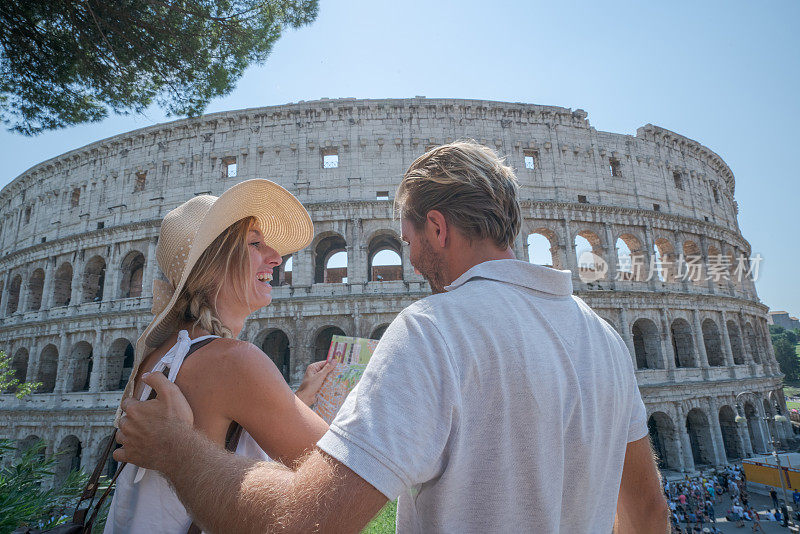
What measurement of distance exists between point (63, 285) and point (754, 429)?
1439 inches

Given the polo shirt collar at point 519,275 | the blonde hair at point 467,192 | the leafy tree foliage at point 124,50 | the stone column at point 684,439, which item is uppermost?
the leafy tree foliage at point 124,50

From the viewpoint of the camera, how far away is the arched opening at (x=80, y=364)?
1806cm

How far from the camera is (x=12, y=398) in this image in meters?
18.2

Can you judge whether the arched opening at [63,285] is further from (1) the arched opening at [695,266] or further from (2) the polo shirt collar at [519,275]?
(1) the arched opening at [695,266]

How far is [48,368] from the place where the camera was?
19.0 metres

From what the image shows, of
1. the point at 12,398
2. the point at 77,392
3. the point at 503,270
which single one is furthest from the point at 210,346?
the point at 12,398

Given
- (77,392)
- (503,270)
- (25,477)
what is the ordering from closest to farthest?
(503,270)
(25,477)
(77,392)

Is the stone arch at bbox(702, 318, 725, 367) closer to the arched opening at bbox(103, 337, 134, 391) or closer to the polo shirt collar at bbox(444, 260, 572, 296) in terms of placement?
the polo shirt collar at bbox(444, 260, 572, 296)

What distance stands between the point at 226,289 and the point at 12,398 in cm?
2456

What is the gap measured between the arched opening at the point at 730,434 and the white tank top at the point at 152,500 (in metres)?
24.5

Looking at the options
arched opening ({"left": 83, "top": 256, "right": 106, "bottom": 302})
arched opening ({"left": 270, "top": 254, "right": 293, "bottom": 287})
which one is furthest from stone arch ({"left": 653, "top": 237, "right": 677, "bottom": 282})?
arched opening ({"left": 83, "top": 256, "right": 106, "bottom": 302})

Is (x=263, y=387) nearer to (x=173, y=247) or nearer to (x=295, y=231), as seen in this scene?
(x=173, y=247)

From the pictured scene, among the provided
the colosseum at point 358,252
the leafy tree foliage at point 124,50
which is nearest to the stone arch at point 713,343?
the colosseum at point 358,252

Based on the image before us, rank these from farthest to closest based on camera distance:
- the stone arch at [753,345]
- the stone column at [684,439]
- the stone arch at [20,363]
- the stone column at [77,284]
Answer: the stone arch at [753,345], the stone arch at [20,363], the stone column at [77,284], the stone column at [684,439]
